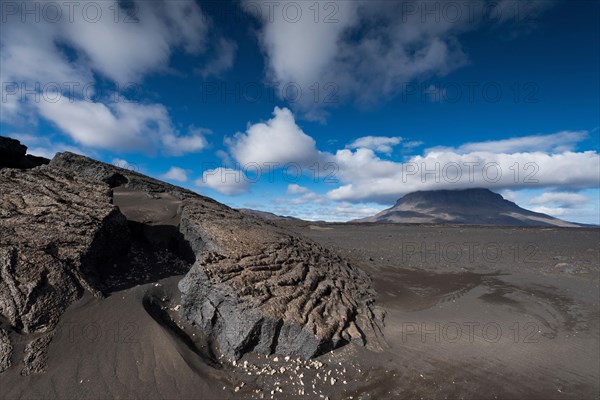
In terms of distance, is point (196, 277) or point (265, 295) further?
point (265, 295)

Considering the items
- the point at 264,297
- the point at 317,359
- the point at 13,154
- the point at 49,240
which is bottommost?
the point at 317,359

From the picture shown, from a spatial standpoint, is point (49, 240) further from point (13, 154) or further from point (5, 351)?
point (13, 154)

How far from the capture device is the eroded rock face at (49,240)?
6391 mm

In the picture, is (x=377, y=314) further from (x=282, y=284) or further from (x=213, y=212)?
(x=213, y=212)

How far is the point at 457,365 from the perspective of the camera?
8508 millimetres

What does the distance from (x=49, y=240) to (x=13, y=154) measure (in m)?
11.2

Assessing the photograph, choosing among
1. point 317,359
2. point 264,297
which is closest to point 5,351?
point 264,297

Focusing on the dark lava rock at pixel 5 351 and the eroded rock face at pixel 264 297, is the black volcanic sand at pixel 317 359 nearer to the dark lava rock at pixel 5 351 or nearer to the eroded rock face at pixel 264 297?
the dark lava rock at pixel 5 351

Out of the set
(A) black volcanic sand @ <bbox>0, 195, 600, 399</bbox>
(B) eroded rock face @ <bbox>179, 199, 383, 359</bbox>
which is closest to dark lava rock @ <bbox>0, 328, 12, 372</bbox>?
(A) black volcanic sand @ <bbox>0, 195, 600, 399</bbox>

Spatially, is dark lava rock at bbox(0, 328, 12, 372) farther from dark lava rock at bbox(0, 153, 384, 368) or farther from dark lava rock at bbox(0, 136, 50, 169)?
dark lava rock at bbox(0, 136, 50, 169)

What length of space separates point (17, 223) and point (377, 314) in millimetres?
10704

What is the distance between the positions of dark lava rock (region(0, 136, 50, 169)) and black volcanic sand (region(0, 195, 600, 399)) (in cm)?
574

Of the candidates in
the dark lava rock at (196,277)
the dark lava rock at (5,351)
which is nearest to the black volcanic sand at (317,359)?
the dark lava rock at (5,351)

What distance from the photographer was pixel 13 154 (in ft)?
49.2
